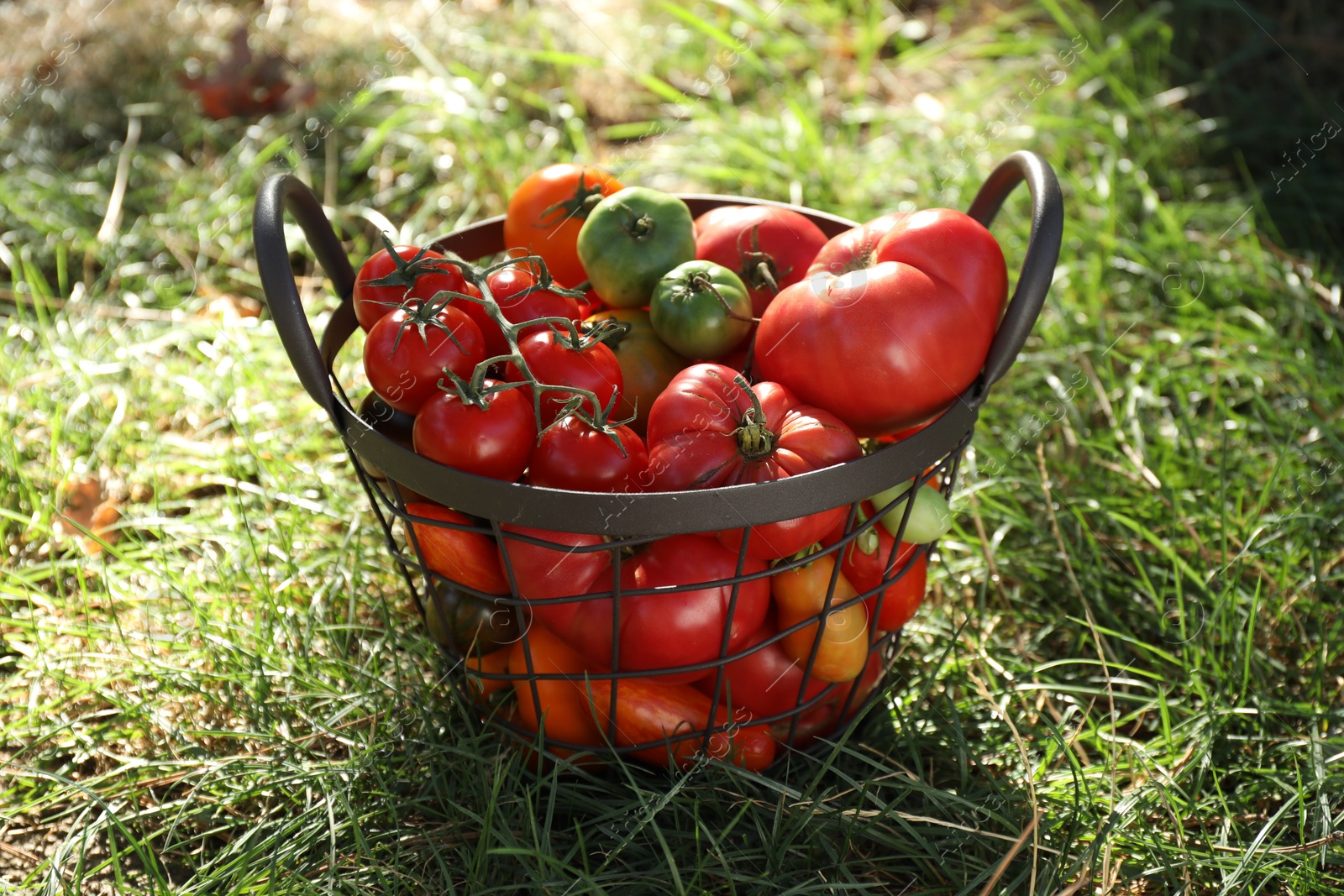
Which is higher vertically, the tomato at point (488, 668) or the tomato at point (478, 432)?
the tomato at point (478, 432)

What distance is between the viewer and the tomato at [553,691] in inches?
62.4

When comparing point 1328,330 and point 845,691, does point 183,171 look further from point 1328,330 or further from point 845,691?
point 1328,330

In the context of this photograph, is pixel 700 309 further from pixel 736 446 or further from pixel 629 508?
pixel 629 508

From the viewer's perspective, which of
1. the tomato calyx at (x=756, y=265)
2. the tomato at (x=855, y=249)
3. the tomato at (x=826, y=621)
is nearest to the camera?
the tomato at (x=826, y=621)

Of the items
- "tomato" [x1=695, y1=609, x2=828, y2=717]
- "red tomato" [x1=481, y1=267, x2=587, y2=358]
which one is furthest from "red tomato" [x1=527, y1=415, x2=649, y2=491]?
"tomato" [x1=695, y1=609, x2=828, y2=717]

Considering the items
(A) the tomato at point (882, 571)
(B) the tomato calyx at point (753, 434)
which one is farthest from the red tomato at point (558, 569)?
(A) the tomato at point (882, 571)

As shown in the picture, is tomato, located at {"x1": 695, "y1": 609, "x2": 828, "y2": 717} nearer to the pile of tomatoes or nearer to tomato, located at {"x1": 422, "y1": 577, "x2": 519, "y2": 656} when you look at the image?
the pile of tomatoes

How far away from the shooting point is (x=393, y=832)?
5.23 feet

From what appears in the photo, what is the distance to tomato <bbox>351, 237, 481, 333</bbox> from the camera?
5.01ft

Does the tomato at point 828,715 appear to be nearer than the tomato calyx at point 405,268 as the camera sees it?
No

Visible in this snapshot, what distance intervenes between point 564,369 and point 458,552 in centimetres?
31

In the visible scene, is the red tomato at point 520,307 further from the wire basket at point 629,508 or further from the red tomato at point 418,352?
the wire basket at point 629,508

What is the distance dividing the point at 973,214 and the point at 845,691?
883mm

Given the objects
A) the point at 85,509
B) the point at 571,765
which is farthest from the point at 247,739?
the point at 85,509
